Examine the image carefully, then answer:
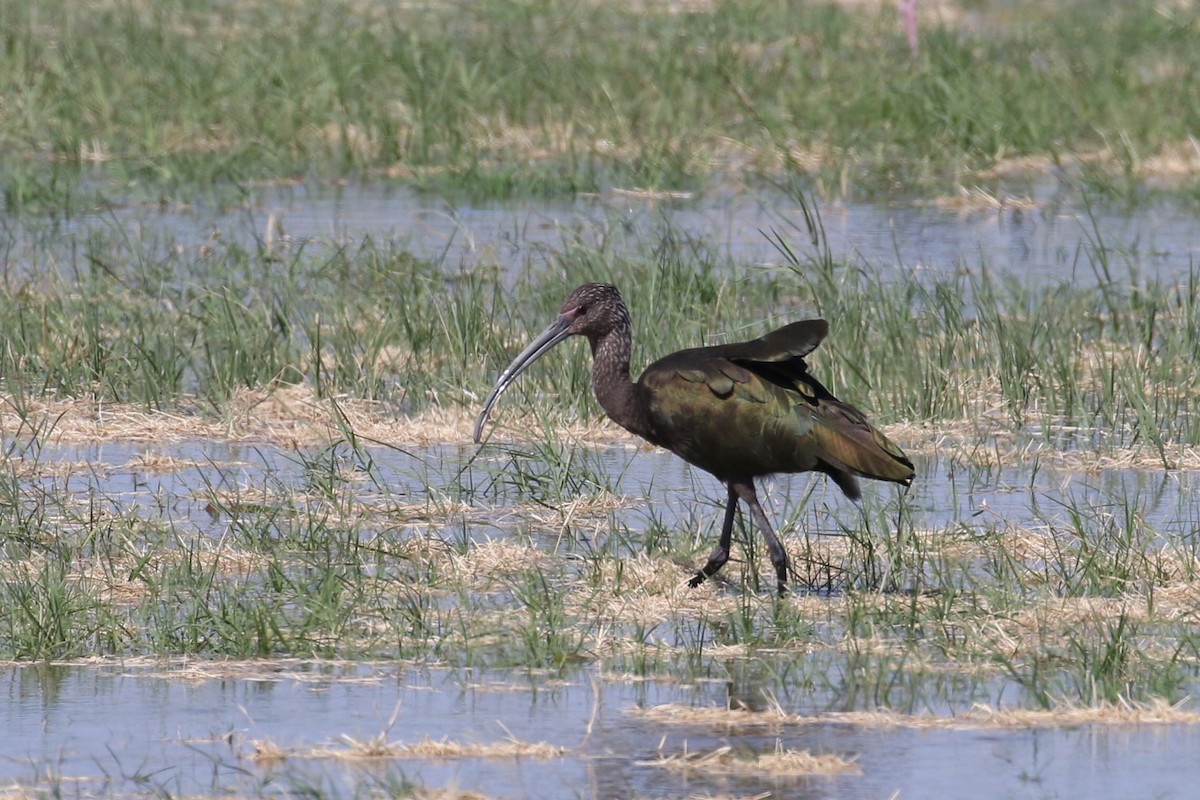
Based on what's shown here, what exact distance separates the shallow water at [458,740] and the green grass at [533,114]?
28.8 ft

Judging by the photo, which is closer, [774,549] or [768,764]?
[768,764]

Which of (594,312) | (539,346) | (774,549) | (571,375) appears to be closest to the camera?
(774,549)

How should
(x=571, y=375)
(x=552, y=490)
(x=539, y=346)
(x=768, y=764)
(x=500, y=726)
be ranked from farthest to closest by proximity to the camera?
1. (x=571, y=375)
2. (x=552, y=490)
3. (x=539, y=346)
4. (x=500, y=726)
5. (x=768, y=764)

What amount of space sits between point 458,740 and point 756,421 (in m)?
1.94


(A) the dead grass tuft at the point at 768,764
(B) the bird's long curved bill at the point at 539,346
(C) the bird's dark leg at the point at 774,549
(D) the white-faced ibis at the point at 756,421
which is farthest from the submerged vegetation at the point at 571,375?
(B) the bird's long curved bill at the point at 539,346

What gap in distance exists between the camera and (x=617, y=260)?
37.7ft

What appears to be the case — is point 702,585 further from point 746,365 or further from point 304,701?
point 304,701

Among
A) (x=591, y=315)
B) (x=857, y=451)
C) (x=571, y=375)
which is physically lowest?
(x=571, y=375)

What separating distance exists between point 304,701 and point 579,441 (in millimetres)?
3559

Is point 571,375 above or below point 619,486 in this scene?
above

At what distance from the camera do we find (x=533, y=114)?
1717 centimetres

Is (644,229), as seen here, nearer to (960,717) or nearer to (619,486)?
(619,486)

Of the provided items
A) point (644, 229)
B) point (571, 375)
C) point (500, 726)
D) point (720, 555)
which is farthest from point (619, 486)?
point (644, 229)

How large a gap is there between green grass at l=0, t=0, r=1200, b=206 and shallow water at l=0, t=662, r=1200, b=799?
345 inches
